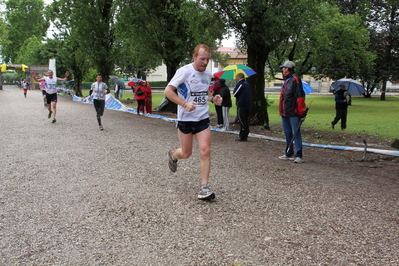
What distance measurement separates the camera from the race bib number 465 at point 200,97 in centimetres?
498

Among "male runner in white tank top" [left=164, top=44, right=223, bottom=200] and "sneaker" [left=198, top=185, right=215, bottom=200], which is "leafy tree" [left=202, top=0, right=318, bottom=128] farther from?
"sneaker" [left=198, top=185, right=215, bottom=200]

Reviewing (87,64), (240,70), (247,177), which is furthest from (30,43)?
(247,177)

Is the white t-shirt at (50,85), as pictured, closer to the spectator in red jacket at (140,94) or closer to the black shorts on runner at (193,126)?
the spectator in red jacket at (140,94)

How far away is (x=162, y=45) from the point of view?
1936cm

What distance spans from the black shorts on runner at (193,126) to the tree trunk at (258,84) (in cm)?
872

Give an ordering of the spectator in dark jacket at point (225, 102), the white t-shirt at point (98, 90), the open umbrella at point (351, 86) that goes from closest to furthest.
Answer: the white t-shirt at point (98, 90), the spectator in dark jacket at point (225, 102), the open umbrella at point (351, 86)

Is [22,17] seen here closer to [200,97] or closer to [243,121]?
[243,121]

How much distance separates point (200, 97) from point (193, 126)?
1.28 feet

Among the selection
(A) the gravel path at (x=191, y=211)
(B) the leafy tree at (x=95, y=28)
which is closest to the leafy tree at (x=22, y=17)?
(B) the leafy tree at (x=95, y=28)

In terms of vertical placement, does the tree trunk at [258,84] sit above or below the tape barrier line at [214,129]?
above

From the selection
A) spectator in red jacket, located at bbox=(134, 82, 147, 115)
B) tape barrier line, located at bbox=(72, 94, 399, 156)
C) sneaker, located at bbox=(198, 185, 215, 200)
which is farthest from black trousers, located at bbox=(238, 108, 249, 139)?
spectator in red jacket, located at bbox=(134, 82, 147, 115)

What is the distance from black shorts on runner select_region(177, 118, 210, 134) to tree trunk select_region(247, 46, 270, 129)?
28.6 feet

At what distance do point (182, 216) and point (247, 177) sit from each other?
2.26 meters

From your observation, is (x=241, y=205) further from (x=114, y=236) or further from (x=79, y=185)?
(x=79, y=185)
